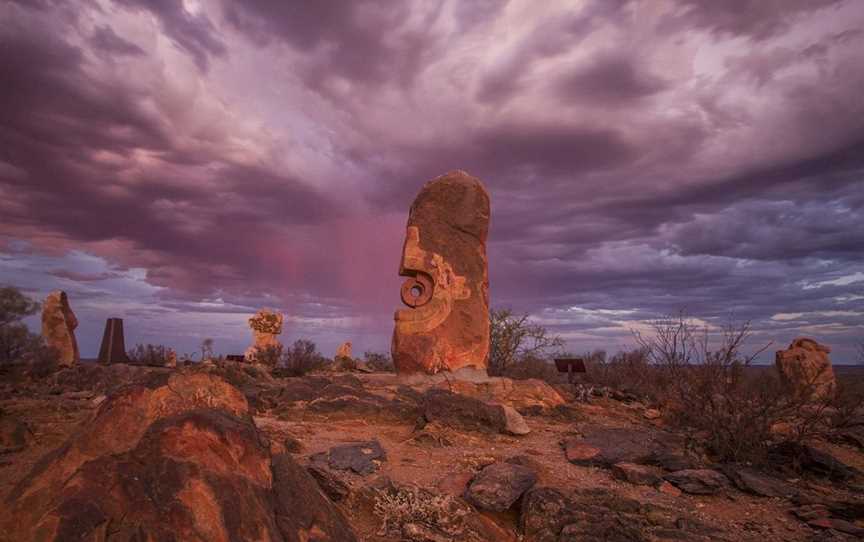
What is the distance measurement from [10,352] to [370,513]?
16663 mm

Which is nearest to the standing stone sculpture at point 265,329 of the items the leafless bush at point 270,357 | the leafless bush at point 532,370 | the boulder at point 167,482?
the leafless bush at point 270,357

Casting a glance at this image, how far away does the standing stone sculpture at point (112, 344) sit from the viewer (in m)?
17.1

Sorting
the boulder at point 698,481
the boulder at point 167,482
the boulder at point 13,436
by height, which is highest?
the boulder at point 167,482

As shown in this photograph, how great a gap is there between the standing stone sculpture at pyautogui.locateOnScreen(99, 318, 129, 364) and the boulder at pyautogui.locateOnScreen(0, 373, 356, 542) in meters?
16.4

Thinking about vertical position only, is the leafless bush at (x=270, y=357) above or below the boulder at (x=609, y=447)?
above

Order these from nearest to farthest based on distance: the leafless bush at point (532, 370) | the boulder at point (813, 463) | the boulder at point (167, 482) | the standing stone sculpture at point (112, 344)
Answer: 1. the boulder at point (167, 482)
2. the boulder at point (813, 463)
3. the leafless bush at point (532, 370)
4. the standing stone sculpture at point (112, 344)

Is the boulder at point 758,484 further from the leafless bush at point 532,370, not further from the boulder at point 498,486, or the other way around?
the leafless bush at point 532,370

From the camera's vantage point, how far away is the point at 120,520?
2.44 metres

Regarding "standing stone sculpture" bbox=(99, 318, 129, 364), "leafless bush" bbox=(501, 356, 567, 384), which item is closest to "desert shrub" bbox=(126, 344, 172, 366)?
"standing stone sculpture" bbox=(99, 318, 129, 364)

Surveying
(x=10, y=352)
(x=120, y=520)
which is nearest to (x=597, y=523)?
(x=120, y=520)

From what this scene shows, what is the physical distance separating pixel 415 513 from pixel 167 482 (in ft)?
6.97

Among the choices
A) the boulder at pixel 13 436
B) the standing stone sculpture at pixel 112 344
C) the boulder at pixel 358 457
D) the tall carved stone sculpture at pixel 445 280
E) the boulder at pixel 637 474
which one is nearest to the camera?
the boulder at pixel 13 436

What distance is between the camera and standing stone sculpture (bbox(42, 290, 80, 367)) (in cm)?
1566

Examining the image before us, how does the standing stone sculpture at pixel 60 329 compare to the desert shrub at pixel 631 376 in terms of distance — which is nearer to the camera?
the desert shrub at pixel 631 376
